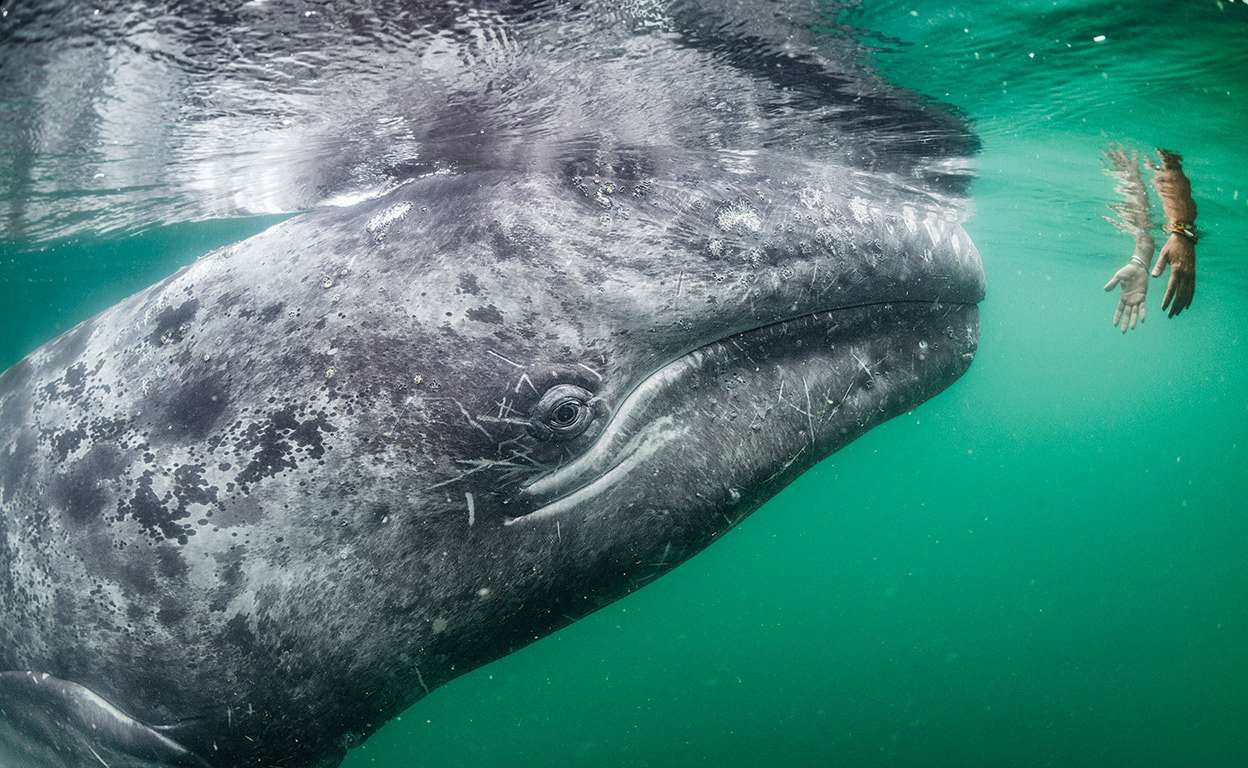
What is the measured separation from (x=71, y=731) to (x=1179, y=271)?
33.8 feet

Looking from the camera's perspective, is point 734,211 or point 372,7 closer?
point 734,211


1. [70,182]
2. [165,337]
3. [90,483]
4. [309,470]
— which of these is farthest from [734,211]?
[70,182]

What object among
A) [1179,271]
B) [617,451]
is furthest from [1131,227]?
[617,451]

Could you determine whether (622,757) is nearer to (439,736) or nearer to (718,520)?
(439,736)

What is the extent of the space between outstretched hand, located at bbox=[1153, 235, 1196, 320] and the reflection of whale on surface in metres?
4.73

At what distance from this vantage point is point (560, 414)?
9.25ft

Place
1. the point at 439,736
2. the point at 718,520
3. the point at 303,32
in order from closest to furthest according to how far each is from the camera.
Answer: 1. the point at 718,520
2. the point at 303,32
3. the point at 439,736

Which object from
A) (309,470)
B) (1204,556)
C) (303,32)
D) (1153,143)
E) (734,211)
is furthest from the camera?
(1204,556)

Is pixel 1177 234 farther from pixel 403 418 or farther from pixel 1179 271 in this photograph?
pixel 403 418

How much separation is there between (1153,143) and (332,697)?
1202cm

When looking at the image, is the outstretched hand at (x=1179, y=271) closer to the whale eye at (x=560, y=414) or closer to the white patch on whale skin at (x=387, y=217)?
the whale eye at (x=560, y=414)

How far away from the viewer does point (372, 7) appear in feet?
12.6

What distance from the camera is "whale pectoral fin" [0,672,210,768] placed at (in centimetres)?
261

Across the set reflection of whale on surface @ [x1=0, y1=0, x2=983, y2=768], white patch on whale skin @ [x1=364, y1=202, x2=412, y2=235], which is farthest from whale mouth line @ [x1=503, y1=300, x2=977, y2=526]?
white patch on whale skin @ [x1=364, y1=202, x2=412, y2=235]
